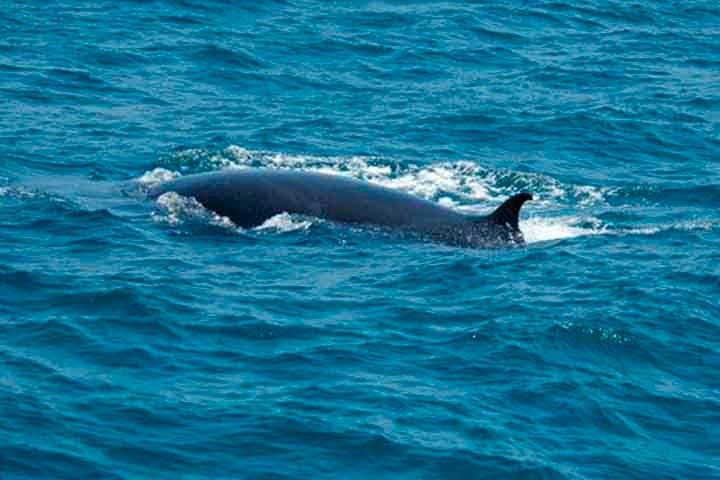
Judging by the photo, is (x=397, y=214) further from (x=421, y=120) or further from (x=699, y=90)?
(x=699, y=90)

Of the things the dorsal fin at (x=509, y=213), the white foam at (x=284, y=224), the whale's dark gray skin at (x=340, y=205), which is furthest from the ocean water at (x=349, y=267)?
the dorsal fin at (x=509, y=213)

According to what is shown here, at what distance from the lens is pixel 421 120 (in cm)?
3325

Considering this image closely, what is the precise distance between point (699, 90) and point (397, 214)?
14899 millimetres

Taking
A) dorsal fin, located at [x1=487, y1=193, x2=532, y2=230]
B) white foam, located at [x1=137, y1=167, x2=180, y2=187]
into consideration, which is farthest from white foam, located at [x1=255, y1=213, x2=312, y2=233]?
white foam, located at [x1=137, y1=167, x2=180, y2=187]

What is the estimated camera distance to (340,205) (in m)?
24.7

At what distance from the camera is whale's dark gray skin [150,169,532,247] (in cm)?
2403

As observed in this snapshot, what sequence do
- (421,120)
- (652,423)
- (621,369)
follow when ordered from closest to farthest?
(652,423)
(621,369)
(421,120)

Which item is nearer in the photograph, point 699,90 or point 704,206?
point 704,206

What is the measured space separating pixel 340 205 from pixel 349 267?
7.14ft

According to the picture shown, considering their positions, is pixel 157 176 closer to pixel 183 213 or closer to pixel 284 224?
pixel 183 213

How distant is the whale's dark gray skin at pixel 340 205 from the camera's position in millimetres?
24031

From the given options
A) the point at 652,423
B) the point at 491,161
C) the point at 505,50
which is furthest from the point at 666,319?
the point at 505,50

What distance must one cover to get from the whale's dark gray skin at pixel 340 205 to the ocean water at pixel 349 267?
0.95 ft

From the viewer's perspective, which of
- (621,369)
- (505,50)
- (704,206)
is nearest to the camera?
(621,369)
